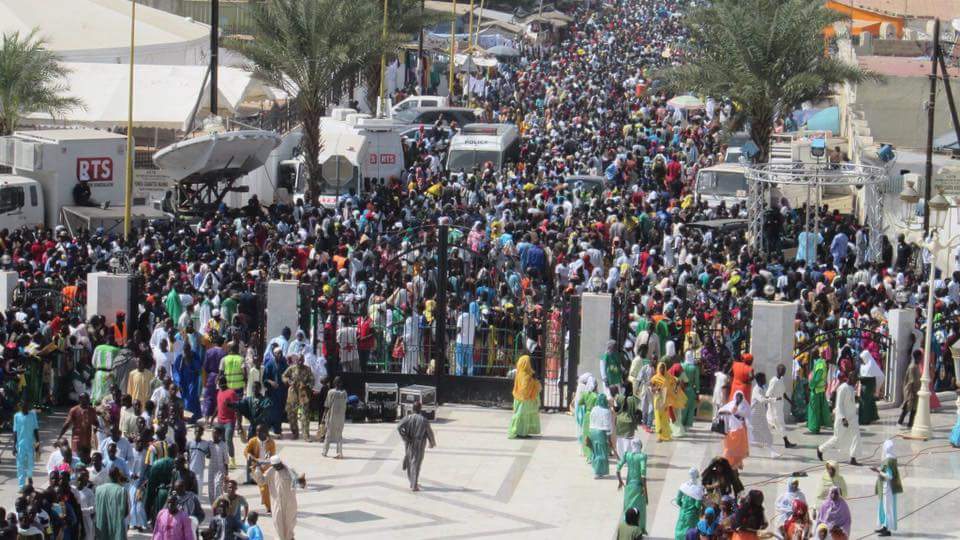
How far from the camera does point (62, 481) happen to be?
16.3 meters

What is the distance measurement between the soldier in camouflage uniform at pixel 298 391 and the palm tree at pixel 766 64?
16303 millimetres

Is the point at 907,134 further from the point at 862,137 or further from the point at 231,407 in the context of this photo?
the point at 231,407

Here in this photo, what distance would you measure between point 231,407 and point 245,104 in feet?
89.5

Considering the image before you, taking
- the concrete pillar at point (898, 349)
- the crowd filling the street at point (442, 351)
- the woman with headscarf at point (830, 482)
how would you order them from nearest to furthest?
the woman with headscarf at point (830, 482)
the crowd filling the street at point (442, 351)
the concrete pillar at point (898, 349)

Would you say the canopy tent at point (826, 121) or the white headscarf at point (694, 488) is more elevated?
the canopy tent at point (826, 121)

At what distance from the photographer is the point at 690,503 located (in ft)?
55.0

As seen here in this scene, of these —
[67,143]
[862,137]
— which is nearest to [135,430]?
[67,143]

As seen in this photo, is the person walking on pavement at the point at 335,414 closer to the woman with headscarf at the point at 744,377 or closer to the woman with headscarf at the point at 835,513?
the woman with headscarf at the point at 744,377

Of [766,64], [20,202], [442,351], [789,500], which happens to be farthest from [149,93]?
[789,500]

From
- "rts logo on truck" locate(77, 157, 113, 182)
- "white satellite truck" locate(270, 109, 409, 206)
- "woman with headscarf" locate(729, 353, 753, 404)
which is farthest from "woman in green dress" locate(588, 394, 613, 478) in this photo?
"white satellite truck" locate(270, 109, 409, 206)

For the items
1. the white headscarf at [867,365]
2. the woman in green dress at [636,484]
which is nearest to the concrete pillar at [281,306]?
the woman in green dress at [636,484]

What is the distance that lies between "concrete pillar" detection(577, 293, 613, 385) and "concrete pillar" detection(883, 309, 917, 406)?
3.76 m

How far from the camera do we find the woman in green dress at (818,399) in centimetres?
2173

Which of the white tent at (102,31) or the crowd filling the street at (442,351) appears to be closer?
the crowd filling the street at (442,351)
